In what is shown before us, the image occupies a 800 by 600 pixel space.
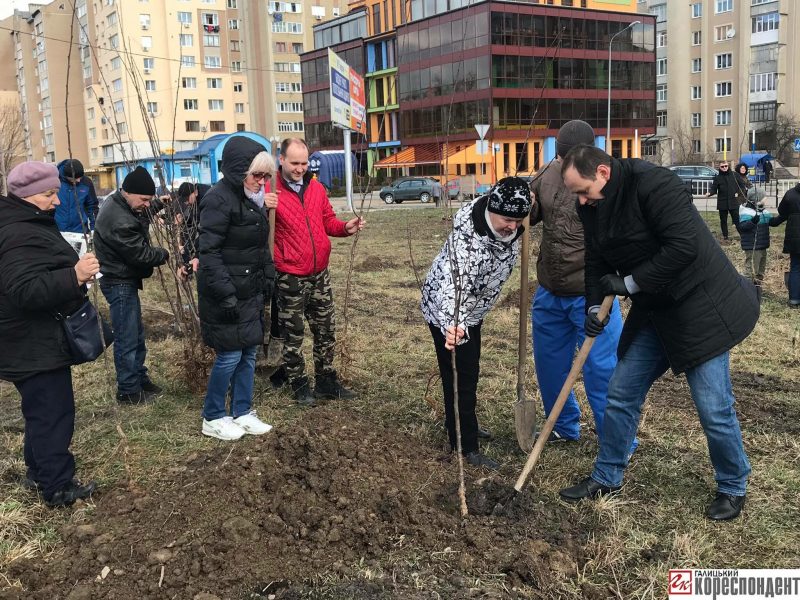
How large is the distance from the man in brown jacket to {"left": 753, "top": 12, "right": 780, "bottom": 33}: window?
192 feet

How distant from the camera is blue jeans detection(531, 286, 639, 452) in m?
3.60

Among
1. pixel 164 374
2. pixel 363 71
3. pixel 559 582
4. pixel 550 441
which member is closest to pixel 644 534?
pixel 559 582

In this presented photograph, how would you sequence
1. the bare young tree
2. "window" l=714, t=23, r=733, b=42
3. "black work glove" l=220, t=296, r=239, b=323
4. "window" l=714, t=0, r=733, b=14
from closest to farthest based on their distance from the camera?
1. "black work glove" l=220, t=296, r=239, b=323
2. the bare young tree
3. "window" l=714, t=0, r=733, b=14
4. "window" l=714, t=23, r=733, b=42

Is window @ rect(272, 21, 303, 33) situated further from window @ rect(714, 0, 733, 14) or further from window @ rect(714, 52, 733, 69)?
window @ rect(714, 52, 733, 69)

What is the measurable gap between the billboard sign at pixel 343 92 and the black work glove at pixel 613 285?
60.2 ft

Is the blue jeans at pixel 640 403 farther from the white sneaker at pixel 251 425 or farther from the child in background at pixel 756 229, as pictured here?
the child in background at pixel 756 229

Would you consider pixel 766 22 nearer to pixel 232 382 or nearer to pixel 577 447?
pixel 577 447

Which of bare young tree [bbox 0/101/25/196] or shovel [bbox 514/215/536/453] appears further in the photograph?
bare young tree [bbox 0/101/25/196]

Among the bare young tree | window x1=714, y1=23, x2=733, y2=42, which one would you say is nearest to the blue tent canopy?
the bare young tree

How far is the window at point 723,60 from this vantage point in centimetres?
5441

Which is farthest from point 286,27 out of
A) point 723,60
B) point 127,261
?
point 127,261

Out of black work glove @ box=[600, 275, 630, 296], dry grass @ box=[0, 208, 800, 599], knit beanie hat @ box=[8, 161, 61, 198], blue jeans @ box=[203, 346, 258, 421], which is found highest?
knit beanie hat @ box=[8, 161, 61, 198]

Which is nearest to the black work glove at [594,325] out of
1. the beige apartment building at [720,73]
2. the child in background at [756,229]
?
the child in background at [756,229]

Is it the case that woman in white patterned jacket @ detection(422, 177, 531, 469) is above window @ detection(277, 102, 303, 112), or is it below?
below
